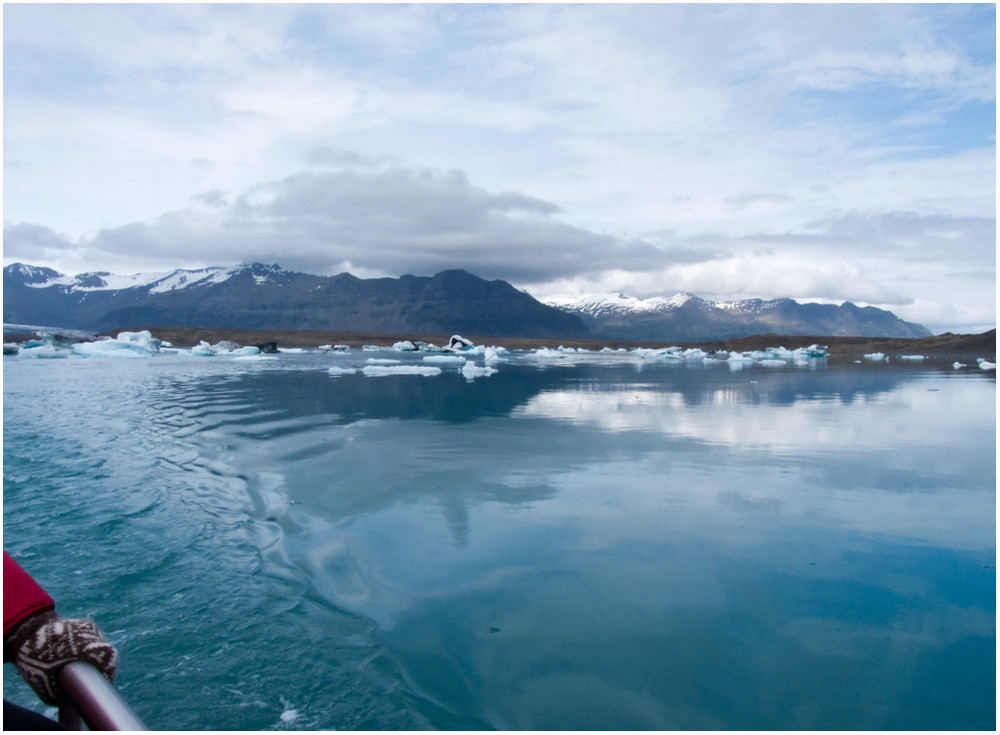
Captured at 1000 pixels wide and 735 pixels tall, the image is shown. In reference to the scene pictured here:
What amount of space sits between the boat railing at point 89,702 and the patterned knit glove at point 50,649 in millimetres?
23

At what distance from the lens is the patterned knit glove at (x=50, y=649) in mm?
1570

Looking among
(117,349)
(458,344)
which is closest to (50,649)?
(117,349)

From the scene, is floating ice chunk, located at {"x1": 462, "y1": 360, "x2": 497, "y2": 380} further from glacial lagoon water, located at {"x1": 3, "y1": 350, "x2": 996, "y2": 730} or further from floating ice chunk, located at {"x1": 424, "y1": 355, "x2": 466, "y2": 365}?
glacial lagoon water, located at {"x1": 3, "y1": 350, "x2": 996, "y2": 730}

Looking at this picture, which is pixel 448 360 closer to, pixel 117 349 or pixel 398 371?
pixel 398 371

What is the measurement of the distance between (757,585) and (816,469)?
4.00m

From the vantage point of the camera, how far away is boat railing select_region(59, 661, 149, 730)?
1.45m

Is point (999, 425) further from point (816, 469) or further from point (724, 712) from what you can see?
point (724, 712)

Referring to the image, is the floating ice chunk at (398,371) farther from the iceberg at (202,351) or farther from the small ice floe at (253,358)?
the iceberg at (202,351)

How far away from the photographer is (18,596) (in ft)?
5.24

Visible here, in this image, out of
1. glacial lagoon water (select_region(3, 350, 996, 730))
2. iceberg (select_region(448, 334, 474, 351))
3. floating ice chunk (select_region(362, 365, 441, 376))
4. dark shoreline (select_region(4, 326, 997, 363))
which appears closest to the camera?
glacial lagoon water (select_region(3, 350, 996, 730))

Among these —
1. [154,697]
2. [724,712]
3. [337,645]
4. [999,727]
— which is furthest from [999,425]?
[154,697]

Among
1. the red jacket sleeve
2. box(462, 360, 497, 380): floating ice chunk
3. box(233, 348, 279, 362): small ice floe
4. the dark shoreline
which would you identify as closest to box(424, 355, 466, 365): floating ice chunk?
Result: box(462, 360, 497, 380): floating ice chunk

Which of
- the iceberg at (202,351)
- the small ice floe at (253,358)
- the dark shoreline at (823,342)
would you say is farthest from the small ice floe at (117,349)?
the dark shoreline at (823,342)

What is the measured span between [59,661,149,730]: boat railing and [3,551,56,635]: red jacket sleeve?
0.17 m
